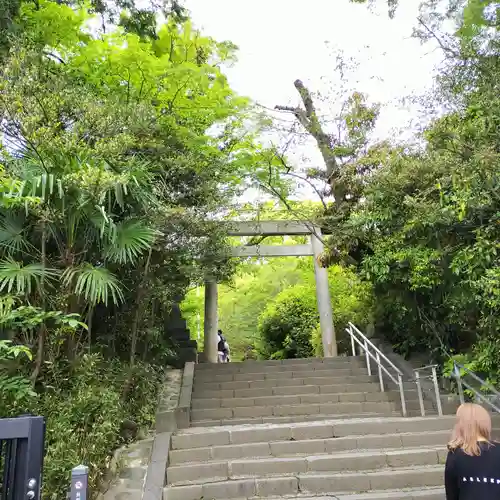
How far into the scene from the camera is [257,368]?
8.38 meters

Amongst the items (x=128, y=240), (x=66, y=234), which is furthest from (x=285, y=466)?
(x=66, y=234)

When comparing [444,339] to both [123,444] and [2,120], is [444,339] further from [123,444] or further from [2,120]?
[2,120]

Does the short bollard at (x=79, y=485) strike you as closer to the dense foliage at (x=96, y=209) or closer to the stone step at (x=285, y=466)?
the dense foliage at (x=96, y=209)

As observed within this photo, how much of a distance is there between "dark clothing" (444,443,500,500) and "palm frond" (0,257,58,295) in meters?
3.98

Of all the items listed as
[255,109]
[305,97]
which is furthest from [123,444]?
[305,97]

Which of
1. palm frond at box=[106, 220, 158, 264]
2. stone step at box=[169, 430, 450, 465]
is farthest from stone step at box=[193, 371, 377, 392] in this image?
palm frond at box=[106, 220, 158, 264]

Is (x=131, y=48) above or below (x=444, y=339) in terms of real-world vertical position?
above

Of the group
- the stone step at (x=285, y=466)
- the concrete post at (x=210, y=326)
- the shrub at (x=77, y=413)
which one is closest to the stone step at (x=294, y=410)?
the shrub at (x=77, y=413)

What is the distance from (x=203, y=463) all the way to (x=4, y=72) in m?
4.67

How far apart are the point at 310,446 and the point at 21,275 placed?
3578 millimetres

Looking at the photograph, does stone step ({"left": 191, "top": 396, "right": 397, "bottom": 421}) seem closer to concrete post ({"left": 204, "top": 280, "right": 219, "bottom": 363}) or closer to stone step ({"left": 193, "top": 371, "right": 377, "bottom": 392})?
stone step ({"left": 193, "top": 371, "right": 377, "bottom": 392})

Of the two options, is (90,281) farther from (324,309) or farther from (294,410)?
(324,309)

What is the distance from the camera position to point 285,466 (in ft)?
15.0

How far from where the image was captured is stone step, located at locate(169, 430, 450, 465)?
191 inches
